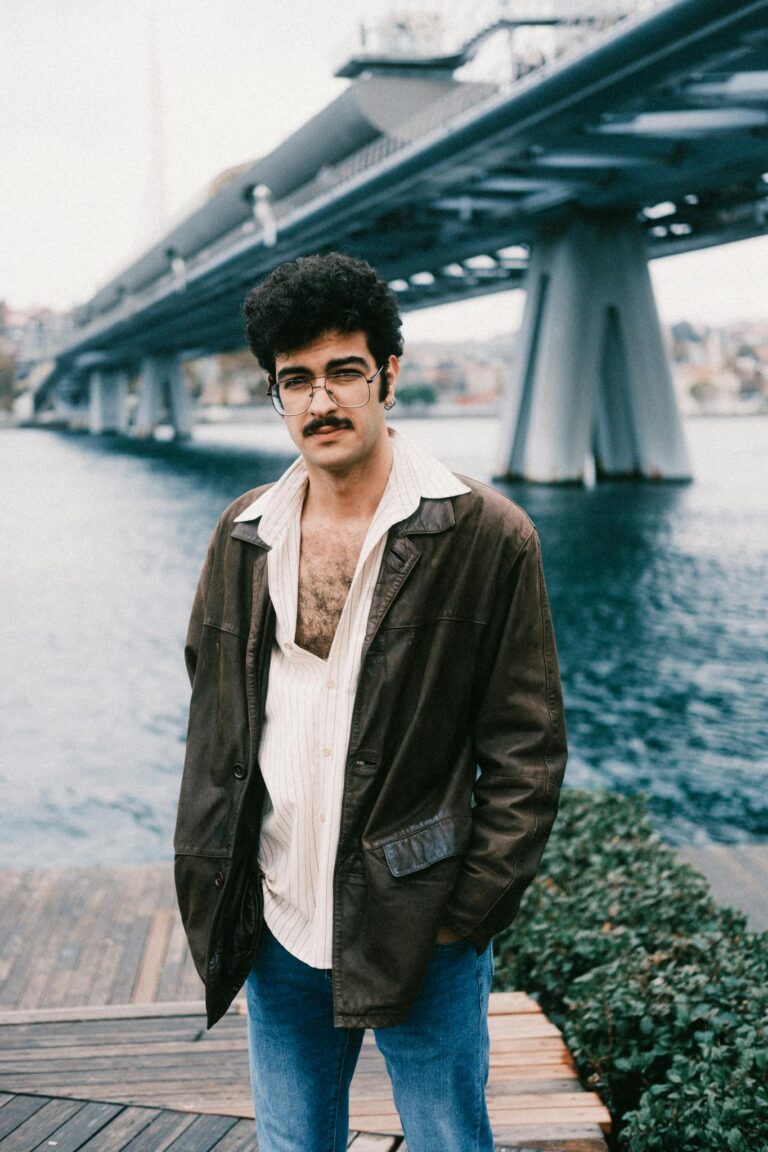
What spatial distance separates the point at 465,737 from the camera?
2.09 m

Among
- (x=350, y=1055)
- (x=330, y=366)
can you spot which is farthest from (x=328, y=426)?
(x=350, y=1055)

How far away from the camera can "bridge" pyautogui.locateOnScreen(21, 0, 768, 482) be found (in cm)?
1919

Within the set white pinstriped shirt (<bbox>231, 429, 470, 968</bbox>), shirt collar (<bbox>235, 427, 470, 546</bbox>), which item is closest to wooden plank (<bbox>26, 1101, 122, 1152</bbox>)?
white pinstriped shirt (<bbox>231, 429, 470, 968</bbox>)

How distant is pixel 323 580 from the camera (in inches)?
83.6

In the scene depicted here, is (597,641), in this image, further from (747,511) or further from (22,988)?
(747,511)

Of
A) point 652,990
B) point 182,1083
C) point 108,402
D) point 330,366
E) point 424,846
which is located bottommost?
point 108,402

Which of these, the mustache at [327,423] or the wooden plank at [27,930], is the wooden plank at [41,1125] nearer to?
the mustache at [327,423]

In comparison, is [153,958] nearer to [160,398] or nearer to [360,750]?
[360,750]

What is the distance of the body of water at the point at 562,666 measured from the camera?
8.86 meters

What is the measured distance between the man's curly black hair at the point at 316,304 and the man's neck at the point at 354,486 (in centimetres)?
21

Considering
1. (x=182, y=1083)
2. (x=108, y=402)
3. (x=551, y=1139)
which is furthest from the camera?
(x=108, y=402)

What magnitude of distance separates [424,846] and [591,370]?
1260 inches

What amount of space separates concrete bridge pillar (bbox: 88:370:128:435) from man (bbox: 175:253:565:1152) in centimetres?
9351

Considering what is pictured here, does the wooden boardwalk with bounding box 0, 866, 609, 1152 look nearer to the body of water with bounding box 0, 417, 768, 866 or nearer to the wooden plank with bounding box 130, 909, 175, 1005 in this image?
the wooden plank with bounding box 130, 909, 175, 1005
